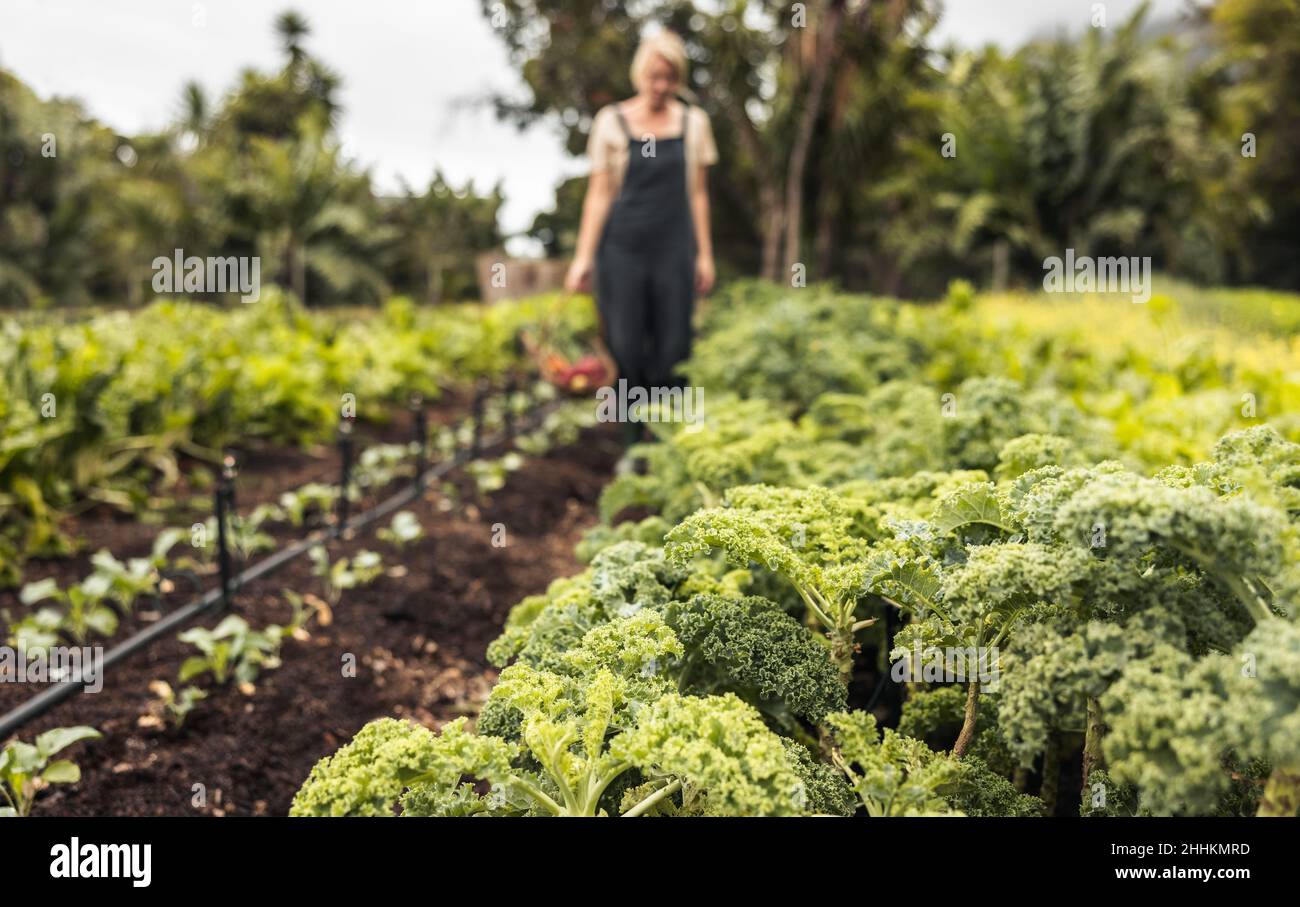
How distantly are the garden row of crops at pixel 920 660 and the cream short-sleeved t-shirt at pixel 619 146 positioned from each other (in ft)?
9.38

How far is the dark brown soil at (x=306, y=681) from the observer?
250 cm

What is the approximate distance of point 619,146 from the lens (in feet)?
16.6

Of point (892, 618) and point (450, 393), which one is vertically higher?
point (450, 393)

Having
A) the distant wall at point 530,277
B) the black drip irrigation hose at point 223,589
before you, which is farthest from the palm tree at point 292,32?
the black drip irrigation hose at point 223,589

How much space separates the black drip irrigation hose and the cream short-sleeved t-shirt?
71.9 inches

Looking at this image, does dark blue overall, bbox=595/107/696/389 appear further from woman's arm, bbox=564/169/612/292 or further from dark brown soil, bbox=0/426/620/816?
dark brown soil, bbox=0/426/620/816

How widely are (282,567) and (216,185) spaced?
23.0 m

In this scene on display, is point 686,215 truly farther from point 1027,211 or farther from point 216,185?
point 216,185

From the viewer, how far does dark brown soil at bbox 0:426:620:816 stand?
2.50 metres

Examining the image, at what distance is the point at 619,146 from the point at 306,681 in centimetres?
326

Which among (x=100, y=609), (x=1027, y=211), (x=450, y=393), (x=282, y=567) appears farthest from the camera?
(x=1027, y=211)

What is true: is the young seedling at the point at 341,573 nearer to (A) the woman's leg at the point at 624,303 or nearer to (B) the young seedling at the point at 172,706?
(B) the young seedling at the point at 172,706

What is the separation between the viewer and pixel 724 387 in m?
4.88

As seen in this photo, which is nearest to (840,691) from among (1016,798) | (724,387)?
(1016,798)
